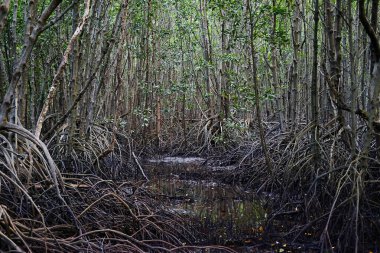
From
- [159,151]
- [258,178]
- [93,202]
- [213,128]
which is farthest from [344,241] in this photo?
[159,151]

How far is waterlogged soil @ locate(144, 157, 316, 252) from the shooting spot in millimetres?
4235

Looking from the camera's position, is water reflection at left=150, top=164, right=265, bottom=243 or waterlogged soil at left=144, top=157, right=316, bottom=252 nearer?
waterlogged soil at left=144, top=157, right=316, bottom=252

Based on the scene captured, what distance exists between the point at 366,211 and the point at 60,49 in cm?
690

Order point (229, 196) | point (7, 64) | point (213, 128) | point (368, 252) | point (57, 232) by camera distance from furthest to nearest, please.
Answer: point (213, 128), point (7, 64), point (229, 196), point (368, 252), point (57, 232)

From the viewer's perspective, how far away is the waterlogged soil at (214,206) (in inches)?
167

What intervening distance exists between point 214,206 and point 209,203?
0.60 feet

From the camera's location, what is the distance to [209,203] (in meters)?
6.06

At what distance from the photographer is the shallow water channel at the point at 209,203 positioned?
4512mm

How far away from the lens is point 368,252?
3816 mm

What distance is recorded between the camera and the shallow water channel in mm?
4512

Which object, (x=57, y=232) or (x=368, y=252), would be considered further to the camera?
(x=368, y=252)

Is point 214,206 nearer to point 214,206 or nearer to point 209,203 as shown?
point 214,206

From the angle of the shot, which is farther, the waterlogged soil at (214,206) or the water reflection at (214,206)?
the water reflection at (214,206)

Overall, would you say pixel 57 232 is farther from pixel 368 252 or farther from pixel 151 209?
pixel 368 252
